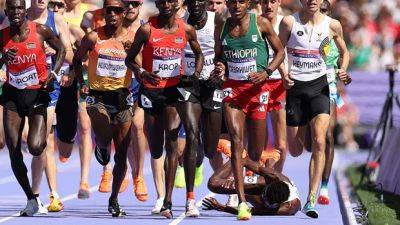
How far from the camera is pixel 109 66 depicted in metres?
16.5

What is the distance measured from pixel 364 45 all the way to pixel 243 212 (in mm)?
15996

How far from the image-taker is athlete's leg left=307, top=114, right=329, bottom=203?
54.8ft

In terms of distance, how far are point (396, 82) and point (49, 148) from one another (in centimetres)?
651

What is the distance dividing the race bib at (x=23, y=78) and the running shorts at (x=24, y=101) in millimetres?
52

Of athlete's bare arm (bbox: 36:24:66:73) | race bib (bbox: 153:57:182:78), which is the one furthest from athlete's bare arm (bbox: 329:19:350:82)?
athlete's bare arm (bbox: 36:24:66:73)

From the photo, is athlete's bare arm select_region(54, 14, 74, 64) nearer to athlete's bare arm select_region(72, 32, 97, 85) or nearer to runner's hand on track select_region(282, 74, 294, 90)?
athlete's bare arm select_region(72, 32, 97, 85)

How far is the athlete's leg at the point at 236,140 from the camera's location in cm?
1596

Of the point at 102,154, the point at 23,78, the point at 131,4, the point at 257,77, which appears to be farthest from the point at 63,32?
the point at 257,77

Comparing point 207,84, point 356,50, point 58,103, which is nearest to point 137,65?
point 207,84

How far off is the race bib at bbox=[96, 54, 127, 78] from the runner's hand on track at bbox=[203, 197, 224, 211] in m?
1.66

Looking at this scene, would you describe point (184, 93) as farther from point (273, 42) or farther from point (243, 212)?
point (243, 212)

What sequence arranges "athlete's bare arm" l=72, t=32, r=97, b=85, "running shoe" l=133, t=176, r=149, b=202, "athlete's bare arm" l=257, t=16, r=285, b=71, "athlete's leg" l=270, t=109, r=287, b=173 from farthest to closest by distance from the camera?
"athlete's leg" l=270, t=109, r=287, b=173, "running shoe" l=133, t=176, r=149, b=202, "athlete's bare arm" l=72, t=32, r=97, b=85, "athlete's bare arm" l=257, t=16, r=285, b=71

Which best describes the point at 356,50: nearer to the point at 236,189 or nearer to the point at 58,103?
the point at 58,103

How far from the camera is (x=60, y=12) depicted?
1906 cm
